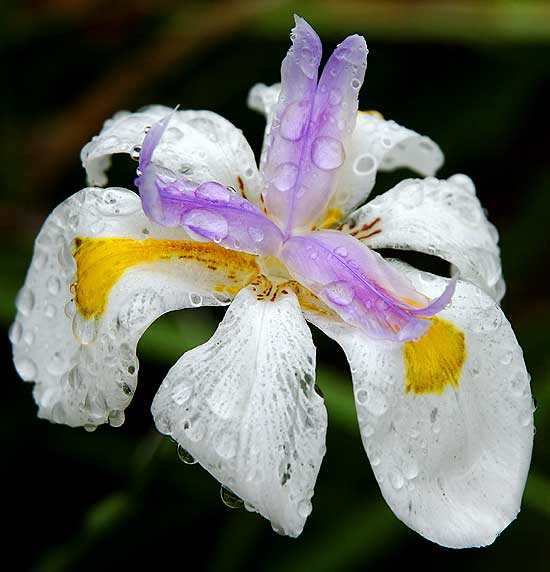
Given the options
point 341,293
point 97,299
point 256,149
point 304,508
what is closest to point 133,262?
point 97,299

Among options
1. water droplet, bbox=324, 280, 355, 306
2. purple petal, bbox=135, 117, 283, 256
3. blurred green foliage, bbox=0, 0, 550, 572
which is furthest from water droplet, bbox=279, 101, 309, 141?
blurred green foliage, bbox=0, 0, 550, 572

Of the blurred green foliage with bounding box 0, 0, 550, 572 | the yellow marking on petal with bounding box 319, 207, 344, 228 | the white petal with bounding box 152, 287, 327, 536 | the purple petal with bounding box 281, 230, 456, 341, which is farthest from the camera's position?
the blurred green foliage with bounding box 0, 0, 550, 572

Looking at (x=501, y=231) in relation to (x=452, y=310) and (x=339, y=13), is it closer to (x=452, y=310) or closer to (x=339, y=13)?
(x=339, y=13)

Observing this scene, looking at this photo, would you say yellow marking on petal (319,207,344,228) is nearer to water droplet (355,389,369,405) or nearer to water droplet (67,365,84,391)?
water droplet (355,389,369,405)

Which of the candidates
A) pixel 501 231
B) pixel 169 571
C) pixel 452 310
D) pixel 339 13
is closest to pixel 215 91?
pixel 339 13

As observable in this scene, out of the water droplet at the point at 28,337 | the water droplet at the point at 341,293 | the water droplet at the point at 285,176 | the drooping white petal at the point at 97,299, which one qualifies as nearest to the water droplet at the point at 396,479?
the water droplet at the point at 341,293

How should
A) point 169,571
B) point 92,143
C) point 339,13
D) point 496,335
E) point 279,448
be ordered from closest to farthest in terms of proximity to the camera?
point 279,448
point 496,335
point 92,143
point 169,571
point 339,13
